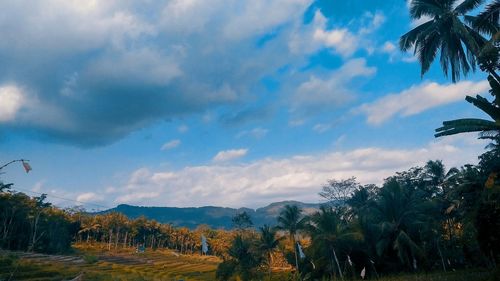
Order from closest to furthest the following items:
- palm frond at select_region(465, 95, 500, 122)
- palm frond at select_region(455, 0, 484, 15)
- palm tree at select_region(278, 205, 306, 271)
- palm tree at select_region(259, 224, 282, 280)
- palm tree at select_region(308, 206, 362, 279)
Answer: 1. palm frond at select_region(465, 95, 500, 122)
2. palm frond at select_region(455, 0, 484, 15)
3. palm tree at select_region(308, 206, 362, 279)
4. palm tree at select_region(278, 205, 306, 271)
5. palm tree at select_region(259, 224, 282, 280)

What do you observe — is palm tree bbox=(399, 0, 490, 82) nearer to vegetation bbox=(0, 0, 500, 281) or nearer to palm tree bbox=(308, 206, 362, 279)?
vegetation bbox=(0, 0, 500, 281)

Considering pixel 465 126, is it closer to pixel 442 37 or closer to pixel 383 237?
pixel 442 37

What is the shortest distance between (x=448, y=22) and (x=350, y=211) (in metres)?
41.6

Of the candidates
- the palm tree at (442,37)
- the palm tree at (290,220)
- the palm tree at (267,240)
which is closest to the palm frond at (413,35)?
the palm tree at (442,37)

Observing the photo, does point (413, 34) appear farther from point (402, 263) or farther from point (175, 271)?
point (175, 271)

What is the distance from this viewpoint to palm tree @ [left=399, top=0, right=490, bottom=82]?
789 inches

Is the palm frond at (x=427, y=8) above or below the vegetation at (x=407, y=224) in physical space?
above

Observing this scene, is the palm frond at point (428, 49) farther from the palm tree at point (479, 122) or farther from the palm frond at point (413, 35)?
the palm tree at point (479, 122)

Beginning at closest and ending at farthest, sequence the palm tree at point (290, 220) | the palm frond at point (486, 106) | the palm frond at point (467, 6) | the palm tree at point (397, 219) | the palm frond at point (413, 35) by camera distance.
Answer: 1. the palm frond at point (486, 106)
2. the palm frond at point (467, 6)
3. the palm frond at point (413, 35)
4. the palm tree at point (397, 219)
5. the palm tree at point (290, 220)

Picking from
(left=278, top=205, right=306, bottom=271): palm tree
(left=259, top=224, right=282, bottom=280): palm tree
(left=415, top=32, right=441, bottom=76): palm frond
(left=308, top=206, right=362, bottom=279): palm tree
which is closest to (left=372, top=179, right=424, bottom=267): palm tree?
(left=308, top=206, right=362, bottom=279): palm tree

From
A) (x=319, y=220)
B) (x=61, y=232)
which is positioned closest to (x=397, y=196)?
(x=319, y=220)

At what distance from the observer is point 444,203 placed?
44688 mm

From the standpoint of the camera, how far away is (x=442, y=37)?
20.9m

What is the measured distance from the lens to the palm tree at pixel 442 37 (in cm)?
2003
